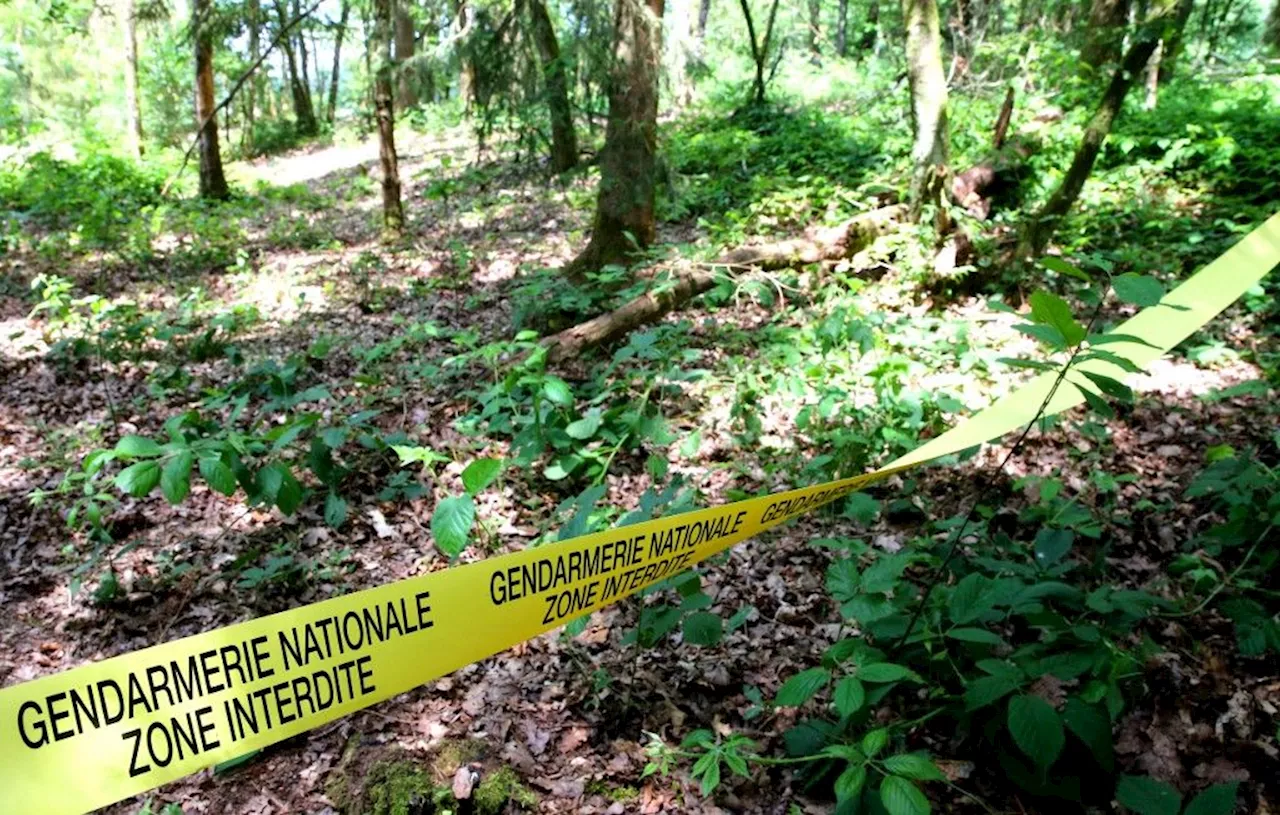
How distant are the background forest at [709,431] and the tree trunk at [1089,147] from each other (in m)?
0.04

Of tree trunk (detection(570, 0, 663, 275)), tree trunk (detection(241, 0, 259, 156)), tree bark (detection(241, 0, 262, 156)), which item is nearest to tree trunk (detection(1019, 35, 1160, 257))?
tree trunk (detection(570, 0, 663, 275))

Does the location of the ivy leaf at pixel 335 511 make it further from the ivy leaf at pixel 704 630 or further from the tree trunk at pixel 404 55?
the tree trunk at pixel 404 55

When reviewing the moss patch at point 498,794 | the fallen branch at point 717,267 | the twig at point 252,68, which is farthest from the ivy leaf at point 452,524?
the twig at point 252,68

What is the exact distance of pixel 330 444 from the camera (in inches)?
142

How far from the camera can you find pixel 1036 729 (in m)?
1.81

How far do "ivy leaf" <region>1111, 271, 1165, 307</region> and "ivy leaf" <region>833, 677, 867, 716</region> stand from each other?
115 centimetres

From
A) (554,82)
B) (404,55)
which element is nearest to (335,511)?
(554,82)

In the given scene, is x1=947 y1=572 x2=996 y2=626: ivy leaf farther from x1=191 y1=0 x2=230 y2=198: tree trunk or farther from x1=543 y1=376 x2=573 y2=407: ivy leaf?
x1=191 y1=0 x2=230 y2=198: tree trunk

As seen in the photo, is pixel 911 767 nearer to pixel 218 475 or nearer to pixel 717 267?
pixel 218 475

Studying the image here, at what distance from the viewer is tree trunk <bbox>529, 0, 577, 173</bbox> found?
781cm

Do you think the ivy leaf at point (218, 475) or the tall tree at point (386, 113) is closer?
the ivy leaf at point (218, 475)

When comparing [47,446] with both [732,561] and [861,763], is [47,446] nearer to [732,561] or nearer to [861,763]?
[732,561]

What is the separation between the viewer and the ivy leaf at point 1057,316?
180 centimetres

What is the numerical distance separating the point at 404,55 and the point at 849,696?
18.6 m
